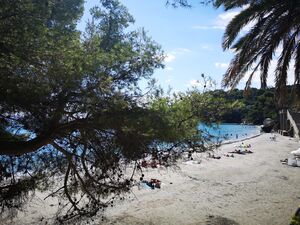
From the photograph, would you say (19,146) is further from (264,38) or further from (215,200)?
(215,200)

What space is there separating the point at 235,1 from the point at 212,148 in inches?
171

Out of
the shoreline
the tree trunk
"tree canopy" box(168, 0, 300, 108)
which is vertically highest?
"tree canopy" box(168, 0, 300, 108)

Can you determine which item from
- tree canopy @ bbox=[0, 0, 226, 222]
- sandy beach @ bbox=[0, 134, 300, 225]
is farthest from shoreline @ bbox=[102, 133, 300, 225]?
tree canopy @ bbox=[0, 0, 226, 222]

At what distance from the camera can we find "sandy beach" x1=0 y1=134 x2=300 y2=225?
985cm

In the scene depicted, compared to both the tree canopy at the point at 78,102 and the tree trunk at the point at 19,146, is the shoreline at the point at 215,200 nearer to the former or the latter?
the tree canopy at the point at 78,102

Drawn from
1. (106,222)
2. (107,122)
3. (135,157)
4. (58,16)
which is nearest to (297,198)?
(106,222)

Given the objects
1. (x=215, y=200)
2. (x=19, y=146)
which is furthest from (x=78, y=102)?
(x=215, y=200)

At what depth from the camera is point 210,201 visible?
12.3 metres

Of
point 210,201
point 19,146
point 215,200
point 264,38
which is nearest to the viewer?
point 19,146

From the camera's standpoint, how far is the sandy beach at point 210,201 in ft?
32.3

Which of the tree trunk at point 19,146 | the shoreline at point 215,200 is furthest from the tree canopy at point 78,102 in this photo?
the shoreline at point 215,200

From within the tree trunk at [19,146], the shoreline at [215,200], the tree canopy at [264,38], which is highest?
the tree canopy at [264,38]

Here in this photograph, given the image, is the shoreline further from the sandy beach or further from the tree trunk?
the tree trunk

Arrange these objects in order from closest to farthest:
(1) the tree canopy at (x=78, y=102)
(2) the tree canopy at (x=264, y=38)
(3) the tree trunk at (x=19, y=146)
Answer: (1) the tree canopy at (x=78, y=102), (3) the tree trunk at (x=19, y=146), (2) the tree canopy at (x=264, y=38)
